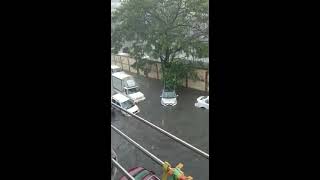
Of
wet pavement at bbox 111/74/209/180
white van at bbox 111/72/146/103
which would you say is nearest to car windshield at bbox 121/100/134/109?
wet pavement at bbox 111/74/209/180

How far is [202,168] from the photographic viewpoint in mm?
2732

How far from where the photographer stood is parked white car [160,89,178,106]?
14.9 ft

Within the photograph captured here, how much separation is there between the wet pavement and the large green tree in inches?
17.5

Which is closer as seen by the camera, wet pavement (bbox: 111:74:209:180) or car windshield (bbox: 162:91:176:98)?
wet pavement (bbox: 111:74:209:180)

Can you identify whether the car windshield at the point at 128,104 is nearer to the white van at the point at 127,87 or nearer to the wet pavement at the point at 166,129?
the wet pavement at the point at 166,129

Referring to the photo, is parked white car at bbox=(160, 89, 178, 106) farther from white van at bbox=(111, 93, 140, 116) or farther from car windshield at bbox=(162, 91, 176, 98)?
white van at bbox=(111, 93, 140, 116)

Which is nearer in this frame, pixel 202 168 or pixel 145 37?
pixel 202 168

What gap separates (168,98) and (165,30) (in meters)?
1.00
